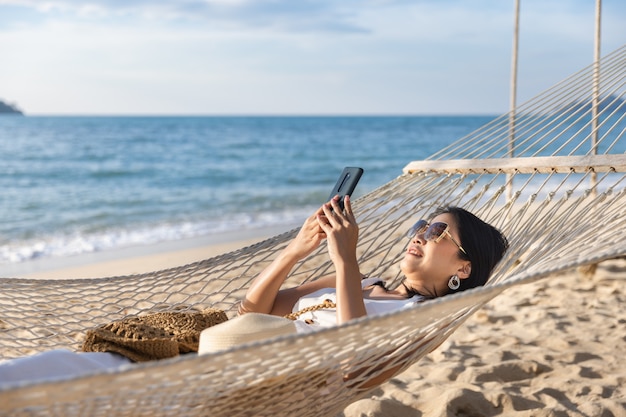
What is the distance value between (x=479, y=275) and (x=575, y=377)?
668 mm

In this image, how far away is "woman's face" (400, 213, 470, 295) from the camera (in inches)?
73.2

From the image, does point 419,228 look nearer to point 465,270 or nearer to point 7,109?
point 465,270

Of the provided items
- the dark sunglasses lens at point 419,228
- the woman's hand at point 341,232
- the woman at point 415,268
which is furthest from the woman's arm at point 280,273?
the dark sunglasses lens at point 419,228

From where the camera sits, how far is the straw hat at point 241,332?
4.62 ft

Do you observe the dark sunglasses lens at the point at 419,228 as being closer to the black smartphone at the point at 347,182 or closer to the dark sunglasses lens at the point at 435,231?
the dark sunglasses lens at the point at 435,231

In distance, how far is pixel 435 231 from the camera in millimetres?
1866

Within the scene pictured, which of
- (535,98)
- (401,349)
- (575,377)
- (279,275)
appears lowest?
(575,377)

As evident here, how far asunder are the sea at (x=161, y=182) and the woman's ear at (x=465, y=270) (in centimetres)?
447

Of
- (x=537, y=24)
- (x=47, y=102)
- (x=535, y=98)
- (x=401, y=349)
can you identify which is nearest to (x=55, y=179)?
(x=535, y=98)

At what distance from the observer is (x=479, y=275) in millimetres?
1878

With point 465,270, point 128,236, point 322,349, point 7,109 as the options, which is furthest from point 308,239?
point 7,109

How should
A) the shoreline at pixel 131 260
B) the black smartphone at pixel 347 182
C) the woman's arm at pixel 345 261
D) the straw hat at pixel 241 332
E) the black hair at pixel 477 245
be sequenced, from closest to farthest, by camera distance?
the straw hat at pixel 241 332
the woman's arm at pixel 345 261
the black smartphone at pixel 347 182
the black hair at pixel 477 245
the shoreline at pixel 131 260

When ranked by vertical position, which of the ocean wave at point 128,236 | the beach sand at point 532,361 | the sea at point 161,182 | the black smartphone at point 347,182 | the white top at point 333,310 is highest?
the sea at point 161,182

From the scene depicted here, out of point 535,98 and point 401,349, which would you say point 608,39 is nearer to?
point 535,98
